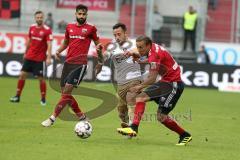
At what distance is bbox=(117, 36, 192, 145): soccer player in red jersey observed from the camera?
11422 mm

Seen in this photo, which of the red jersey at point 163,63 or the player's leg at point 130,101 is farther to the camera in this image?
the player's leg at point 130,101

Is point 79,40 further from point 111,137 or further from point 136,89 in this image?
point 111,137

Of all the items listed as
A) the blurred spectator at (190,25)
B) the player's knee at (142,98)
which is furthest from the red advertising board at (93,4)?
the player's knee at (142,98)

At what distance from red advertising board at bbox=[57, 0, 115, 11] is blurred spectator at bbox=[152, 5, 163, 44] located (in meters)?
1.89

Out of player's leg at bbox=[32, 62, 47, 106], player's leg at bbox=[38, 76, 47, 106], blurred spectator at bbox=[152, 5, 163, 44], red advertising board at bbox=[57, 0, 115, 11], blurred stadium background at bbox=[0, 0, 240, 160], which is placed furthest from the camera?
red advertising board at bbox=[57, 0, 115, 11]

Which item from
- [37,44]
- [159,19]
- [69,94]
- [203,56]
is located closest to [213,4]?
[159,19]

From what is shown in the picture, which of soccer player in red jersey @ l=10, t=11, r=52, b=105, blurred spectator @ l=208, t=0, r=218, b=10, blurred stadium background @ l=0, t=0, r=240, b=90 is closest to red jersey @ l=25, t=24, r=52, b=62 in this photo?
soccer player in red jersey @ l=10, t=11, r=52, b=105

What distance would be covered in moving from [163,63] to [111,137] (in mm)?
1905

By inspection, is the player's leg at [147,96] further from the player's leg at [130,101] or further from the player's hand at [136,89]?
the player's leg at [130,101]

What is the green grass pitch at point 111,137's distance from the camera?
1038 centimetres

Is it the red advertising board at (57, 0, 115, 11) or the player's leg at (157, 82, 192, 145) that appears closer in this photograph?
the player's leg at (157, 82, 192, 145)

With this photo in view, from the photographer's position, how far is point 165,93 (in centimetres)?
1161

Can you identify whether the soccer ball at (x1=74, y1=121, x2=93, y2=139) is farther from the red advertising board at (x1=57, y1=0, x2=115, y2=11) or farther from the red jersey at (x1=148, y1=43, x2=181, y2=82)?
Result: the red advertising board at (x1=57, y1=0, x2=115, y2=11)

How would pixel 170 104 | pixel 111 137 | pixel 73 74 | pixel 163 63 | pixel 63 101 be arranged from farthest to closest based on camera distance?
pixel 73 74 < pixel 63 101 < pixel 111 137 < pixel 170 104 < pixel 163 63
